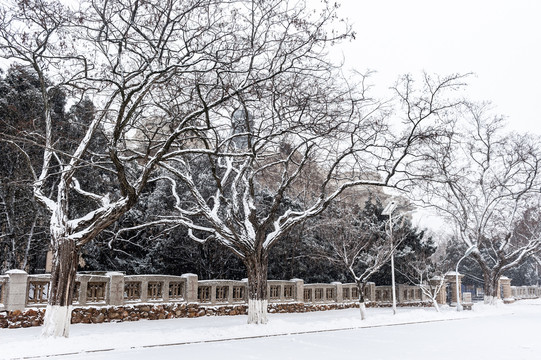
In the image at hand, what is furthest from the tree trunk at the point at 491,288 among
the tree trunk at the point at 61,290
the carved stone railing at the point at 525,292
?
the tree trunk at the point at 61,290

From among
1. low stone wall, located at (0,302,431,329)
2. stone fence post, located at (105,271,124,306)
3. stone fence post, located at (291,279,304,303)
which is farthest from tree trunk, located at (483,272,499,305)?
stone fence post, located at (105,271,124,306)

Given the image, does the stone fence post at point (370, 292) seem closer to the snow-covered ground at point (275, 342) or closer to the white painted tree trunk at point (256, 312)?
the snow-covered ground at point (275, 342)

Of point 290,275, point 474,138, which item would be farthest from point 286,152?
point 474,138

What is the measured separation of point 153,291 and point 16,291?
5.12 meters

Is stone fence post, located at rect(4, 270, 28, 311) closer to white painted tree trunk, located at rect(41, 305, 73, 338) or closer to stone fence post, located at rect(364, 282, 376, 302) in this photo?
white painted tree trunk, located at rect(41, 305, 73, 338)

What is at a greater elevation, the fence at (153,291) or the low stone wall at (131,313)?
the fence at (153,291)

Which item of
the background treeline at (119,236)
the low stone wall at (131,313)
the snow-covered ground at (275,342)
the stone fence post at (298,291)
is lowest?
the snow-covered ground at (275,342)

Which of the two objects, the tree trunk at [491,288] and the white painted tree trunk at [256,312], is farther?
the tree trunk at [491,288]

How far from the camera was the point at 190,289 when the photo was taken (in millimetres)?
18141

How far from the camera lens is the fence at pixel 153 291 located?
13.6 m

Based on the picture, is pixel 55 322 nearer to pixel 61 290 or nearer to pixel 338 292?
pixel 61 290

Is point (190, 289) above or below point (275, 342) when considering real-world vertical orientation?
above

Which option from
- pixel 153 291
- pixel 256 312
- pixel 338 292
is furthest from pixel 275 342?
pixel 338 292

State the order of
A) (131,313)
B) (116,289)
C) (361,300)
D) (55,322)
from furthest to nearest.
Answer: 1. (361,300)
2. (131,313)
3. (116,289)
4. (55,322)
